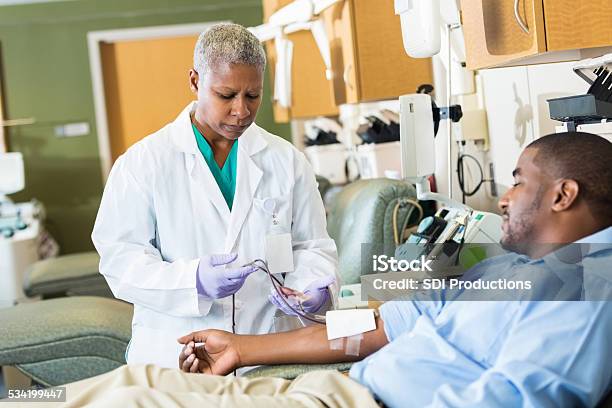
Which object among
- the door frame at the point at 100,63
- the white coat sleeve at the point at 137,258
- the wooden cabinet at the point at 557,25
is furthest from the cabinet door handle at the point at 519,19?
the door frame at the point at 100,63

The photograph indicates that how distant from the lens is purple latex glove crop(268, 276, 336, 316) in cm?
196

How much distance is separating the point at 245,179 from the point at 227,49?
0.33 meters

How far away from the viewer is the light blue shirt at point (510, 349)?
1.30 m

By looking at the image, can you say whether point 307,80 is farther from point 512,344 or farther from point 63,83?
point 63,83

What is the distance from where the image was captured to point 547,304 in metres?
1.37

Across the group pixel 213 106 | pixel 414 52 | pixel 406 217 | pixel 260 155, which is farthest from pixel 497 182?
pixel 213 106

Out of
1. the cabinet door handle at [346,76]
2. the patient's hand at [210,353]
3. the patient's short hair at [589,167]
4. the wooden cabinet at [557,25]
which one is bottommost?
the patient's hand at [210,353]

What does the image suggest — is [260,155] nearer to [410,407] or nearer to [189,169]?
[189,169]

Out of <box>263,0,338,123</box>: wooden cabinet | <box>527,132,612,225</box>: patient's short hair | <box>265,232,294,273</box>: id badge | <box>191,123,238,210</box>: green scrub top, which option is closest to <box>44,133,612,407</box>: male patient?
<box>527,132,612,225</box>: patient's short hair

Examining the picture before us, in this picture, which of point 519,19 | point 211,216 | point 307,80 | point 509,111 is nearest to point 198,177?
point 211,216

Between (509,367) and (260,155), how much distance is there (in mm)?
1027

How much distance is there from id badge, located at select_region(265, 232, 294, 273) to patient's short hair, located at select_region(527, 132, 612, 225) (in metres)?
0.79

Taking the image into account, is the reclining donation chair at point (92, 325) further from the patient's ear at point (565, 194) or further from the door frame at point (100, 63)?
the door frame at point (100, 63)

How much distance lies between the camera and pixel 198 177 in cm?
210
